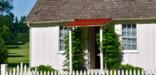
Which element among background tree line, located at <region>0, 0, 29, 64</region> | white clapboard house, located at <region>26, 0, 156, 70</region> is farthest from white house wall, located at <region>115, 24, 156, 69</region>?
background tree line, located at <region>0, 0, 29, 64</region>

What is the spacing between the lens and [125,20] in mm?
28516

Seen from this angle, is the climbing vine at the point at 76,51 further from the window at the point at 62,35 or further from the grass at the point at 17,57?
the grass at the point at 17,57

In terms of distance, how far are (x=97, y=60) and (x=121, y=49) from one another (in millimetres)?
2489

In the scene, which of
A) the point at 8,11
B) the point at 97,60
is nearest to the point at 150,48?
the point at 97,60

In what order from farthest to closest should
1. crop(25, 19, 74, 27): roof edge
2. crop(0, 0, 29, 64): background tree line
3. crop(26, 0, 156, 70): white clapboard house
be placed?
crop(0, 0, 29, 64): background tree line, crop(25, 19, 74, 27): roof edge, crop(26, 0, 156, 70): white clapboard house

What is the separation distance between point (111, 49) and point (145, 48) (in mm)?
1791

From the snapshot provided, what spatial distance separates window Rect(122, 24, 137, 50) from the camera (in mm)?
28500

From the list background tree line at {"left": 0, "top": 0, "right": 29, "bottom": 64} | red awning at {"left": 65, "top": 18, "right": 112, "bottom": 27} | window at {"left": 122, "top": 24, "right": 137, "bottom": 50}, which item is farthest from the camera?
background tree line at {"left": 0, "top": 0, "right": 29, "bottom": 64}

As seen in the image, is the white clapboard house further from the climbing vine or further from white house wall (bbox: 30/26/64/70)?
the climbing vine

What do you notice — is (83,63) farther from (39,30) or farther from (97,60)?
(39,30)

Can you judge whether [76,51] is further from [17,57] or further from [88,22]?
[17,57]

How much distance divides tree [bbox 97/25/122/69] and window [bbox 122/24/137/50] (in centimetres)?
51

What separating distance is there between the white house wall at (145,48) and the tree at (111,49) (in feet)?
2.67

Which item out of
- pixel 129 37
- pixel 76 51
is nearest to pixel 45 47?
pixel 76 51
